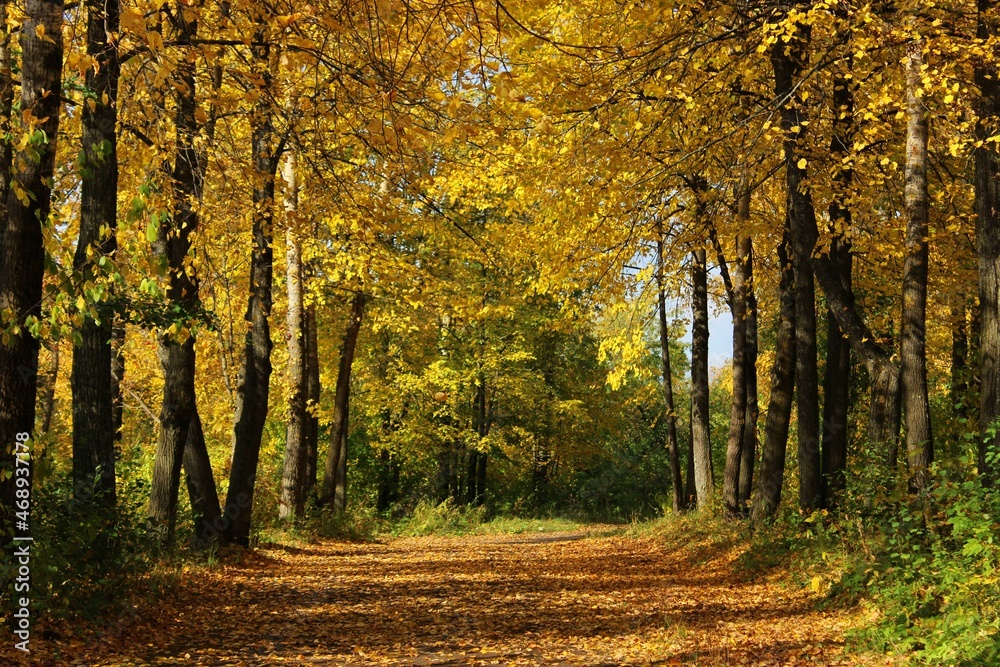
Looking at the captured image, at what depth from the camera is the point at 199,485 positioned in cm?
1262

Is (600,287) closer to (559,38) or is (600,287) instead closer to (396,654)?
(559,38)

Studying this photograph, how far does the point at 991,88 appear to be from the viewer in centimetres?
838

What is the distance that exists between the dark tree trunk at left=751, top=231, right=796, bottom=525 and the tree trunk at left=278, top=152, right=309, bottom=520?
26.5 feet

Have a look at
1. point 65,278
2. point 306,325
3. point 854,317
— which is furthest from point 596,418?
point 65,278

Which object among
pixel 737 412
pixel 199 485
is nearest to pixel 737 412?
pixel 737 412

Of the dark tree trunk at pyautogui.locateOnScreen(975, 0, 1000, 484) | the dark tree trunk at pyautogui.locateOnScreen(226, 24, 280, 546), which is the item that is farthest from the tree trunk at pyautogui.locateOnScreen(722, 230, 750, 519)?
the dark tree trunk at pyautogui.locateOnScreen(226, 24, 280, 546)

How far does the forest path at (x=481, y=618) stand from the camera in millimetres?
6991

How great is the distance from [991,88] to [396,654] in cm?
737

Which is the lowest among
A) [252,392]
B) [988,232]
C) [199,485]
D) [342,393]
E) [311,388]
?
[199,485]

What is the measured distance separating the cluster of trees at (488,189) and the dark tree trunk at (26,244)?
0.02 metres

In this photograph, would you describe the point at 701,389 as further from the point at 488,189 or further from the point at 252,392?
the point at 252,392

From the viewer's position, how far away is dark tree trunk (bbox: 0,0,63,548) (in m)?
6.12

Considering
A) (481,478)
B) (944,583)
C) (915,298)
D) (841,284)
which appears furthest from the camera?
(481,478)

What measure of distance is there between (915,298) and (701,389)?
29.5 ft
